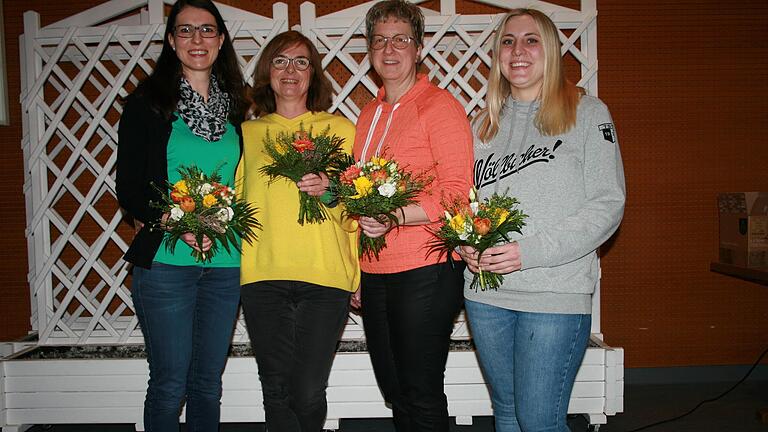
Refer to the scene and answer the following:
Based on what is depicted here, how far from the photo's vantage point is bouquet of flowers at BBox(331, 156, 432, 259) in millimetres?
1814

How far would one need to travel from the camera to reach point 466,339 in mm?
3506

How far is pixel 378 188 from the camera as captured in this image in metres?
1.81

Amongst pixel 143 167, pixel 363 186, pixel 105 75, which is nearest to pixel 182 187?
pixel 143 167

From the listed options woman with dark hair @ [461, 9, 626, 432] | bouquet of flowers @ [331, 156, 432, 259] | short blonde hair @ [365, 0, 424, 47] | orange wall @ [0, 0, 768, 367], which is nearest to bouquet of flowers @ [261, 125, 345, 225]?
bouquet of flowers @ [331, 156, 432, 259]

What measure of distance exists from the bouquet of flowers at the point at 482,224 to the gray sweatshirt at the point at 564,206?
0.05 metres

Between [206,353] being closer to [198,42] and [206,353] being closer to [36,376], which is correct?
[198,42]

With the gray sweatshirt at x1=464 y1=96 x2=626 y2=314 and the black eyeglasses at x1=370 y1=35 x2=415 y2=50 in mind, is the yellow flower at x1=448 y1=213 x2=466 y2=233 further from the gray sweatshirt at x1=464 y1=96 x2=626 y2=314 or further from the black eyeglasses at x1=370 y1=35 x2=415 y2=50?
the black eyeglasses at x1=370 y1=35 x2=415 y2=50

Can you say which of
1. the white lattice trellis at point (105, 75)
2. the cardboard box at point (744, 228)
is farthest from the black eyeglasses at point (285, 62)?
the cardboard box at point (744, 228)

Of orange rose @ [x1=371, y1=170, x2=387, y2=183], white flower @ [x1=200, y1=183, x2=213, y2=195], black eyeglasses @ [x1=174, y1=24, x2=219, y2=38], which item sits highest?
black eyeglasses @ [x1=174, y1=24, x2=219, y2=38]

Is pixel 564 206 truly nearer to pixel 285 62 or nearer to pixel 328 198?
pixel 328 198

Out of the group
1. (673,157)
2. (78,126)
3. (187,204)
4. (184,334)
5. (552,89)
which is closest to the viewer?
(552,89)

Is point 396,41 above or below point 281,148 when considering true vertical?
above

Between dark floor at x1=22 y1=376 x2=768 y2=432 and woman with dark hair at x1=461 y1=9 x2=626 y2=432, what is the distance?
166 cm

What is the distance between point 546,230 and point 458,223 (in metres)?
0.25
